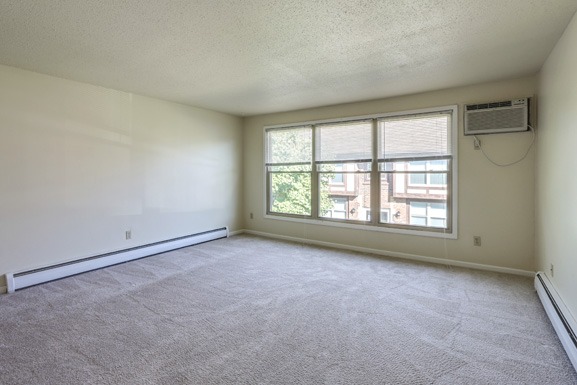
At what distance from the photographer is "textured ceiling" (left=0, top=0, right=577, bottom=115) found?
2.15m

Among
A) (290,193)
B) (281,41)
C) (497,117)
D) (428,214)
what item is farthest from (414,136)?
(281,41)

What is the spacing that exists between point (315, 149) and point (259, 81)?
184 cm

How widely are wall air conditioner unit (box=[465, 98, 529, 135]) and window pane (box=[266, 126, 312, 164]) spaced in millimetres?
2474

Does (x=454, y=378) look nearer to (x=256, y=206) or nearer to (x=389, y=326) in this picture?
(x=389, y=326)

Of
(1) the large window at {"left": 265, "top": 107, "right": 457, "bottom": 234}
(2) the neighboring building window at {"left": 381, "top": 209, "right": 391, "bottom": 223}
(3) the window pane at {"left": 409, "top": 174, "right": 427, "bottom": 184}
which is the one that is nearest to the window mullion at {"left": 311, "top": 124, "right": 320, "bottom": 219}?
(1) the large window at {"left": 265, "top": 107, "right": 457, "bottom": 234}

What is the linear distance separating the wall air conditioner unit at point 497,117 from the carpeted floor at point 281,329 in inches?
69.5

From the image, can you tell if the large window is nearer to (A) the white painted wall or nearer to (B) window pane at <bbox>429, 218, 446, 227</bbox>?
(B) window pane at <bbox>429, 218, 446, 227</bbox>

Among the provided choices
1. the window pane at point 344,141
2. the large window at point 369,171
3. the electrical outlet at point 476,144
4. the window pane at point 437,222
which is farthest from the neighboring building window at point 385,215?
the electrical outlet at point 476,144

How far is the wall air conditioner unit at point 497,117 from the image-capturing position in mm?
3504

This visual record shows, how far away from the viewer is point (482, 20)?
2314 mm

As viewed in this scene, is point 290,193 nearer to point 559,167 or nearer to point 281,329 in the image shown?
point 281,329

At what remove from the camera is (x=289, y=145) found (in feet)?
18.6

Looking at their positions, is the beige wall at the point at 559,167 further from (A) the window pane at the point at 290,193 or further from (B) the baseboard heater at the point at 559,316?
(A) the window pane at the point at 290,193

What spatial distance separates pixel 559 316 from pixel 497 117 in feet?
7.57
